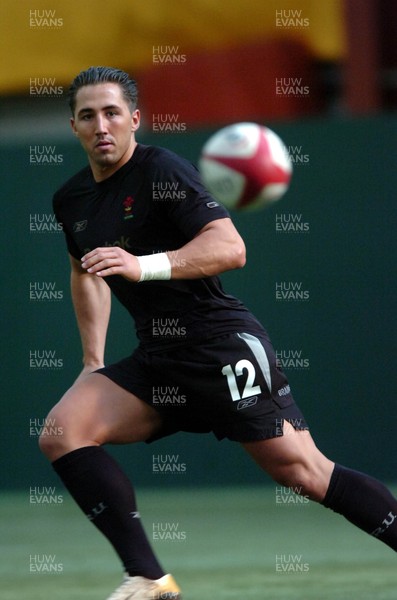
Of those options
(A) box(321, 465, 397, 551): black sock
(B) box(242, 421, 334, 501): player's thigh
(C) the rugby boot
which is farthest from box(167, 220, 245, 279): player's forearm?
(C) the rugby boot

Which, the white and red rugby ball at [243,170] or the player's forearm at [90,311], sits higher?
the white and red rugby ball at [243,170]

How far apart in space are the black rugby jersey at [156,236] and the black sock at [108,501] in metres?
0.50

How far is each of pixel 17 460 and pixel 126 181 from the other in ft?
14.8

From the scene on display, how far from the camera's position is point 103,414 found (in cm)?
477

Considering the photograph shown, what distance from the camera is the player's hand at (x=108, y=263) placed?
4246 millimetres

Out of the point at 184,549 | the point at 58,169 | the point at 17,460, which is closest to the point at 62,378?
the point at 17,460

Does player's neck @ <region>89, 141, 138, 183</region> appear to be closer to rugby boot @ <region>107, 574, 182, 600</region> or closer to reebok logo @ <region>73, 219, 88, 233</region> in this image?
reebok logo @ <region>73, 219, 88, 233</region>

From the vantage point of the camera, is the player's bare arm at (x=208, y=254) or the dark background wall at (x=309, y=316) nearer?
the player's bare arm at (x=208, y=254)

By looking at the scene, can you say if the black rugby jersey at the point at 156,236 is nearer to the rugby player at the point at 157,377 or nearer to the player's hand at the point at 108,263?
the rugby player at the point at 157,377

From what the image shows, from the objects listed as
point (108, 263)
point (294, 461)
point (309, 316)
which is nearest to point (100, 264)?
point (108, 263)

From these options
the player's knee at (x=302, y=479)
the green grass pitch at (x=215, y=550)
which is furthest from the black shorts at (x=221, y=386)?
the green grass pitch at (x=215, y=550)

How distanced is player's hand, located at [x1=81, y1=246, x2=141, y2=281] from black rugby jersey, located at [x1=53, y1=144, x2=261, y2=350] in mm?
370

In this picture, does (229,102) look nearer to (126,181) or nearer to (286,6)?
(286,6)

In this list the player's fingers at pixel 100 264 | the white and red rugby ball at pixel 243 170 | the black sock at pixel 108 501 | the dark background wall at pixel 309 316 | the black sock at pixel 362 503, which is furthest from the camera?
the dark background wall at pixel 309 316
